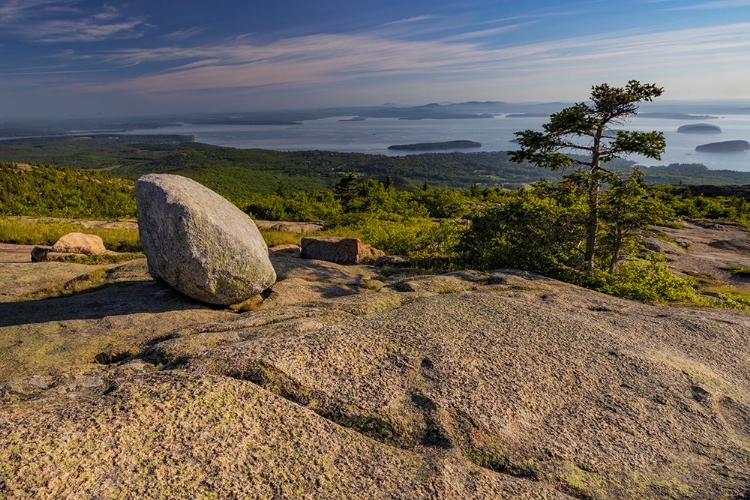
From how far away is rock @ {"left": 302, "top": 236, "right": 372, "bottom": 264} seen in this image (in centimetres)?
1680

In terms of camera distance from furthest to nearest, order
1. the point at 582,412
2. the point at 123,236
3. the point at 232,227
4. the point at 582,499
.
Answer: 1. the point at 123,236
2. the point at 232,227
3. the point at 582,412
4. the point at 582,499

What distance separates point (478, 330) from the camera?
7.93 metres

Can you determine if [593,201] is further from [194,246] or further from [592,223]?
[194,246]

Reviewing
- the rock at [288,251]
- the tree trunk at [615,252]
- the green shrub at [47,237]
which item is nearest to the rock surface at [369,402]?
the tree trunk at [615,252]

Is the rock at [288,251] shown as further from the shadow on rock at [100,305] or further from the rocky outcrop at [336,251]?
the shadow on rock at [100,305]

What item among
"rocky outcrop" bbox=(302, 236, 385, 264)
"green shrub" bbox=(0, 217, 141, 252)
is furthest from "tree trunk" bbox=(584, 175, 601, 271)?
"green shrub" bbox=(0, 217, 141, 252)

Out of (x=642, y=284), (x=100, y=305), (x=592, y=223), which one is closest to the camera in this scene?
(x=100, y=305)

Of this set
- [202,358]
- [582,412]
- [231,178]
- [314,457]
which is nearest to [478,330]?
[582,412]

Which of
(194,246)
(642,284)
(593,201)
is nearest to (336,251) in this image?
(194,246)

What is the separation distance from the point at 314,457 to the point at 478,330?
4.34 meters

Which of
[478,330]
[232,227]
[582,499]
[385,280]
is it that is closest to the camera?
[582,499]

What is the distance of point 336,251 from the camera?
17.0 meters

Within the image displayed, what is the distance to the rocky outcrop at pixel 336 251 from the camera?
662 inches

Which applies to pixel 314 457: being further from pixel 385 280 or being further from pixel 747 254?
pixel 747 254
